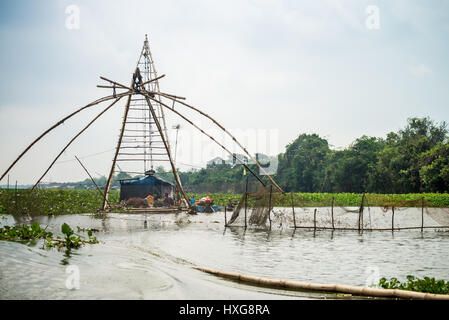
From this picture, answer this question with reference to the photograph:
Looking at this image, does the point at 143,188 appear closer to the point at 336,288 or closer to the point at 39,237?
the point at 39,237

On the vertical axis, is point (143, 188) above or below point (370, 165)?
below

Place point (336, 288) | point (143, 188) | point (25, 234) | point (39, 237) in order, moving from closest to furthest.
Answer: point (336, 288), point (25, 234), point (39, 237), point (143, 188)

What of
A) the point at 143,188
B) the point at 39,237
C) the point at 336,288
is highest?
the point at 143,188

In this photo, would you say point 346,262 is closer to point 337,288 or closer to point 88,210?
point 337,288

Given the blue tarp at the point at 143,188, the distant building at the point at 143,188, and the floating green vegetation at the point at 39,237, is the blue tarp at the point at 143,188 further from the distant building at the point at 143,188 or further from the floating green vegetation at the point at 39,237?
the floating green vegetation at the point at 39,237

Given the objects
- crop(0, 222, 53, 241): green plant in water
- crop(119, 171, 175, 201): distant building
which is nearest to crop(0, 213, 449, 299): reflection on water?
crop(0, 222, 53, 241): green plant in water

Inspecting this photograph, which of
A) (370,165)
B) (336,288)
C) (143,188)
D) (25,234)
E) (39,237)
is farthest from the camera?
(370,165)

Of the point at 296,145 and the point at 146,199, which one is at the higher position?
the point at 296,145

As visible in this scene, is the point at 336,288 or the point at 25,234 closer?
the point at 336,288

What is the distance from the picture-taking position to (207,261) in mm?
10125

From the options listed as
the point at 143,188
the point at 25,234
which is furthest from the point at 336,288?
the point at 143,188

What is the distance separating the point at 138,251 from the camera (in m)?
10.6
